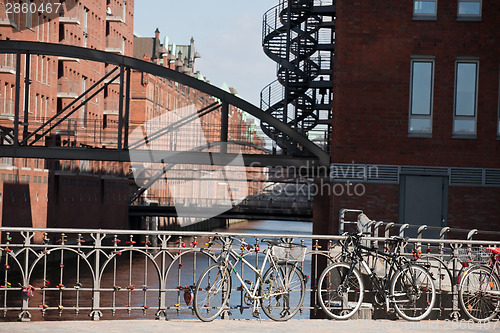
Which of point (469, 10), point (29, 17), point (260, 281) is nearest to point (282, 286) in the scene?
point (260, 281)

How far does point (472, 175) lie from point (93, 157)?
41.0ft

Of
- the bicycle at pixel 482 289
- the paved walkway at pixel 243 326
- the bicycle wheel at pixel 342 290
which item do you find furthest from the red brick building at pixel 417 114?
the paved walkway at pixel 243 326

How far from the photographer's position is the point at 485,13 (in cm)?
2242

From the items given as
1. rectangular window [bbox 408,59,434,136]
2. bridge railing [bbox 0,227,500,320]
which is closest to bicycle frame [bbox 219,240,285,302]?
bridge railing [bbox 0,227,500,320]

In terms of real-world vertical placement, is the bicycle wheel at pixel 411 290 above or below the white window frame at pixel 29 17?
below

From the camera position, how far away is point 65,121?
52594mm

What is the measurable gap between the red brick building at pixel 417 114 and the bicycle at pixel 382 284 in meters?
11.9

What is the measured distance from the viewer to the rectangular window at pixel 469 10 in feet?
73.9

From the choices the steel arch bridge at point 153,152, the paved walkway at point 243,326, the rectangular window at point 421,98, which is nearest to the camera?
the paved walkway at point 243,326

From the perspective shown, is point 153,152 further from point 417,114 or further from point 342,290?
point 342,290

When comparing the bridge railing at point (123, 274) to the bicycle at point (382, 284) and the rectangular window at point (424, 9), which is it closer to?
the bicycle at point (382, 284)

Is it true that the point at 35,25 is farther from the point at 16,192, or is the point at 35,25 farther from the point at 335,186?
the point at 335,186

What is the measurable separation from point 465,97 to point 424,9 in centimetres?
274

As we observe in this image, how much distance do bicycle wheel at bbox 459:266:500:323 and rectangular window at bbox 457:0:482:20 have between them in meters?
13.6
